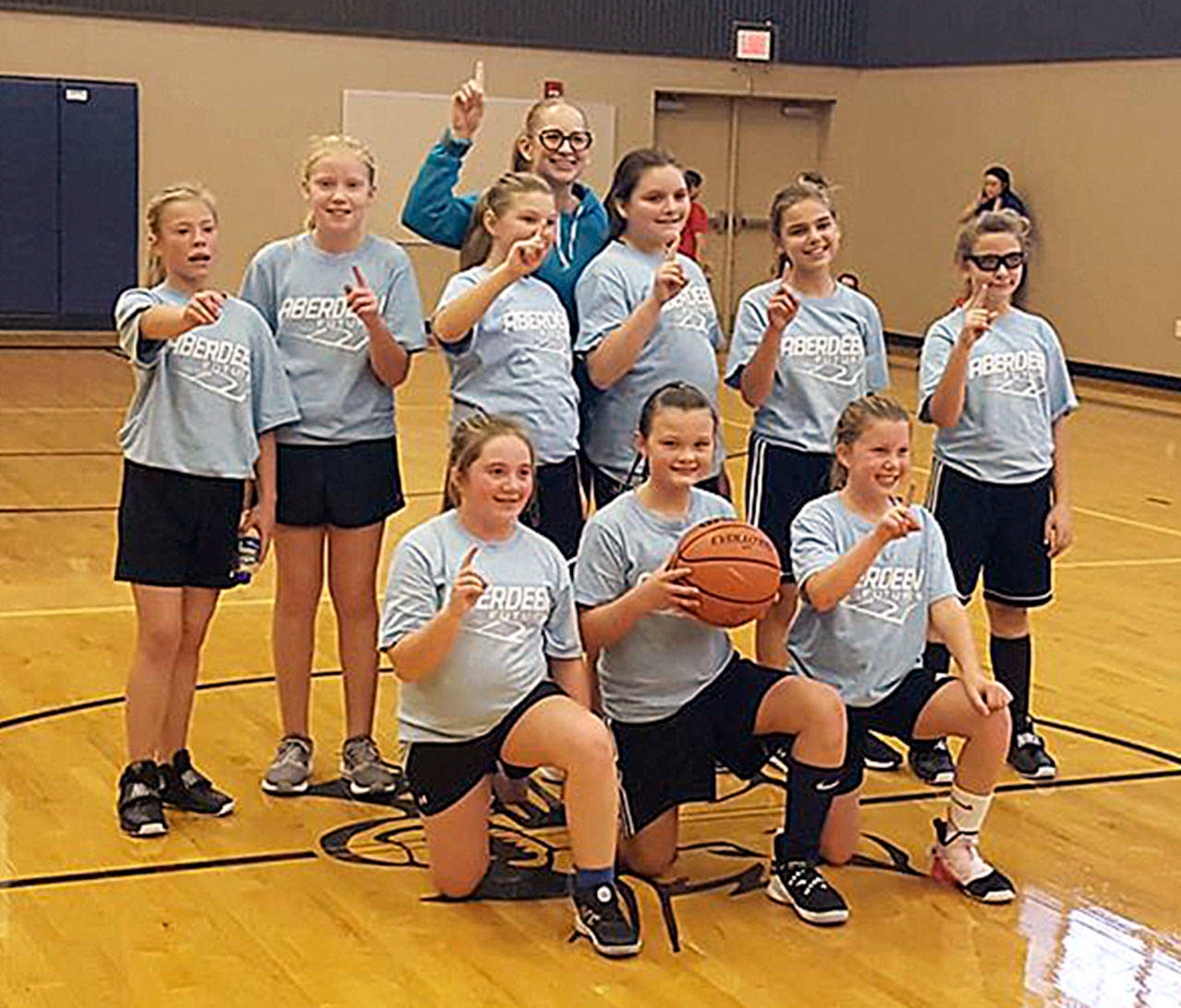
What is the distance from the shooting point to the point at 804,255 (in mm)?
4688

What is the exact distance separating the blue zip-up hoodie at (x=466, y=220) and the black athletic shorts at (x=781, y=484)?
602 mm

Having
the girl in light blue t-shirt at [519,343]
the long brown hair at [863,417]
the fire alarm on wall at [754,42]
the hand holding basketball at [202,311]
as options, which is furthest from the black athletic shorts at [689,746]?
the fire alarm on wall at [754,42]

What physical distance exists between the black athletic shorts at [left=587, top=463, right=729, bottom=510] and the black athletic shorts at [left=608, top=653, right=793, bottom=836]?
714 mm

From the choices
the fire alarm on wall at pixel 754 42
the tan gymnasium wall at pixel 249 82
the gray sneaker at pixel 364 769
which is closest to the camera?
the gray sneaker at pixel 364 769

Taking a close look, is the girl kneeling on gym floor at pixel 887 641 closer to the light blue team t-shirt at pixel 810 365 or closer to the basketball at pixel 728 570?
the basketball at pixel 728 570

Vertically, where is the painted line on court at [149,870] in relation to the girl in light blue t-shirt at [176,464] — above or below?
below

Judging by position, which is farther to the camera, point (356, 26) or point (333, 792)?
point (356, 26)

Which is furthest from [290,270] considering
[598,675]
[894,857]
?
[894,857]

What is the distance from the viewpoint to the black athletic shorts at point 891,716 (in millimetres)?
4137

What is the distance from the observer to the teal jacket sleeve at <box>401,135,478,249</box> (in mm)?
4684

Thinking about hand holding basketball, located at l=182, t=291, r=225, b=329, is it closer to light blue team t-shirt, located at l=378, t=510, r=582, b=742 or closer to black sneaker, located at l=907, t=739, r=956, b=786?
light blue team t-shirt, located at l=378, t=510, r=582, b=742

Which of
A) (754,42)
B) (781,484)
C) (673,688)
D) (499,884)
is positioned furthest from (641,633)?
(754,42)

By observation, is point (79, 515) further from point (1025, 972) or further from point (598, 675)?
point (1025, 972)

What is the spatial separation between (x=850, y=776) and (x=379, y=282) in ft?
5.28
